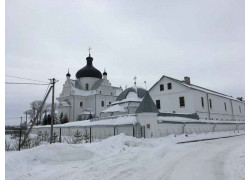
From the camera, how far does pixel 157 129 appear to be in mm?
21266

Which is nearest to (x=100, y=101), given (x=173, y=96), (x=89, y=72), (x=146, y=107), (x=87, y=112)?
(x=87, y=112)

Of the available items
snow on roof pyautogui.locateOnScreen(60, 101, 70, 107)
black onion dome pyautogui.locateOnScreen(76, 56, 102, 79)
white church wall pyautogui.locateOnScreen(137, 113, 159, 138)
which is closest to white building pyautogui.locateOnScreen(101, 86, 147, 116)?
white church wall pyautogui.locateOnScreen(137, 113, 159, 138)

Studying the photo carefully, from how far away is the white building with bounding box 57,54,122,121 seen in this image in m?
54.1

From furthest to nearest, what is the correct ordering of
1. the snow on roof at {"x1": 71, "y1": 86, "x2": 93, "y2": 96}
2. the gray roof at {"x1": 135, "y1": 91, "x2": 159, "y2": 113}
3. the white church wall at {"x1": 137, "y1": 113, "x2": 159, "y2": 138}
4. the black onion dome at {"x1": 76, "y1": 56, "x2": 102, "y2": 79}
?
1. the black onion dome at {"x1": 76, "y1": 56, "x2": 102, "y2": 79}
2. the snow on roof at {"x1": 71, "y1": 86, "x2": 93, "y2": 96}
3. the gray roof at {"x1": 135, "y1": 91, "x2": 159, "y2": 113}
4. the white church wall at {"x1": 137, "y1": 113, "x2": 159, "y2": 138}

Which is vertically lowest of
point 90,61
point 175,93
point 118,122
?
point 118,122

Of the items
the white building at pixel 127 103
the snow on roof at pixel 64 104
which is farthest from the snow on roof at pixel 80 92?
the white building at pixel 127 103

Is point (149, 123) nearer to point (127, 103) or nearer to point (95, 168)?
point (95, 168)

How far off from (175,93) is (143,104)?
17264mm

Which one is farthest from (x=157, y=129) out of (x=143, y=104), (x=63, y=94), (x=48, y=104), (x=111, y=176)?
(x=48, y=104)

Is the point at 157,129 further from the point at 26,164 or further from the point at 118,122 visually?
the point at 26,164

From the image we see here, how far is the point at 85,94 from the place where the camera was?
57.5 m

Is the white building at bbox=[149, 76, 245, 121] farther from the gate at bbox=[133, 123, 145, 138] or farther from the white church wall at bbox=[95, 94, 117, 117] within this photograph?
the white church wall at bbox=[95, 94, 117, 117]

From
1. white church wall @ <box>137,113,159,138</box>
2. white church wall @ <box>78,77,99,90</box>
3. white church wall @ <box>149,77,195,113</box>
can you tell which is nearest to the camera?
white church wall @ <box>137,113,159,138</box>

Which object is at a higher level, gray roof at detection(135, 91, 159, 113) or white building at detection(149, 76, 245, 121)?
white building at detection(149, 76, 245, 121)
